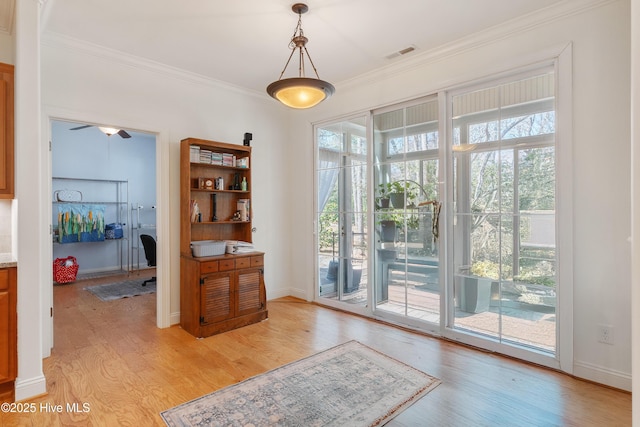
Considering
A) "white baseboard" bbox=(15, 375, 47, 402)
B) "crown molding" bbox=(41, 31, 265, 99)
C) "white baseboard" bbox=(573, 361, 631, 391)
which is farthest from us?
"crown molding" bbox=(41, 31, 265, 99)

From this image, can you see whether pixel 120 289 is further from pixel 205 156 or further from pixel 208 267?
pixel 205 156

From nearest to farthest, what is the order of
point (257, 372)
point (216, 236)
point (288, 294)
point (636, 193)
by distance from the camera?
point (636, 193), point (257, 372), point (216, 236), point (288, 294)

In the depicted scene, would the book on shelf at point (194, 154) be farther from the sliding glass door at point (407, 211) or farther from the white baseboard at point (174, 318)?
the sliding glass door at point (407, 211)

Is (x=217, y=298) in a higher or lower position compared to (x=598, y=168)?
lower

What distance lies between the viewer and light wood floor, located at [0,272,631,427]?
2.07m

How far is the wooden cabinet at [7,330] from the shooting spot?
2242 mm

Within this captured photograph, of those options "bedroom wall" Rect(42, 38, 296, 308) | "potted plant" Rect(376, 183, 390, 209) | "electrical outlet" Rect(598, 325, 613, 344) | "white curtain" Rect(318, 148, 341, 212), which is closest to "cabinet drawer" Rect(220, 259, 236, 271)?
"bedroom wall" Rect(42, 38, 296, 308)

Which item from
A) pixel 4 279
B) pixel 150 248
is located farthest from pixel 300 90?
pixel 150 248

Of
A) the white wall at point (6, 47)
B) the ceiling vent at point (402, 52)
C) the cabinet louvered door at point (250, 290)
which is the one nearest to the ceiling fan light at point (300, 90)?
the ceiling vent at point (402, 52)

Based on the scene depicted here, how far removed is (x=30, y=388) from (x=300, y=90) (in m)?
2.82

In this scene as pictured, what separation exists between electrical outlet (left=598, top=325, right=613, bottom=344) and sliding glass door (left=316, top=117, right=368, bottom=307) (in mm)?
→ 2214

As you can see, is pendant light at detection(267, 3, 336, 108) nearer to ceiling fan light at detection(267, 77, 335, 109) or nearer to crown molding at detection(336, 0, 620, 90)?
ceiling fan light at detection(267, 77, 335, 109)

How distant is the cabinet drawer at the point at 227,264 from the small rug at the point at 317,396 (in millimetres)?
1358

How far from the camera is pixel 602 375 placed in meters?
2.44
